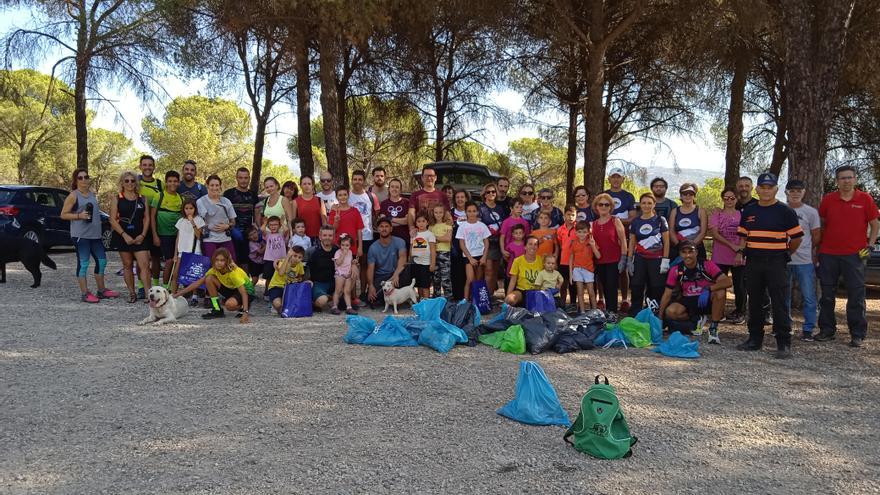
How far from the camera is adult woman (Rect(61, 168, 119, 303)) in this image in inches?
311

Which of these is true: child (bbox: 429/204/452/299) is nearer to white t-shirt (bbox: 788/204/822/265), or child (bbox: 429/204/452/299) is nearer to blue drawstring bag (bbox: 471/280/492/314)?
blue drawstring bag (bbox: 471/280/492/314)

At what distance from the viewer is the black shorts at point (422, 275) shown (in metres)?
8.30

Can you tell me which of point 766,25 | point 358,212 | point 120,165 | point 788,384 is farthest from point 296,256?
point 120,165

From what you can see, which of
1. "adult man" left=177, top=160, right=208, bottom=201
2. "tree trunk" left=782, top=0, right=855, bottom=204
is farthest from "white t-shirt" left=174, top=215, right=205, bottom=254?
"tree trunk" left=782, top=0, right=855, bottom=204

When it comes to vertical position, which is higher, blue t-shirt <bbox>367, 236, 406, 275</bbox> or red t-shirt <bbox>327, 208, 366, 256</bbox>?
red t-shirt <bbox>327, 208, 366, 256</bbox>

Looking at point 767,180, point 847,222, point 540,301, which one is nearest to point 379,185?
point 540,301

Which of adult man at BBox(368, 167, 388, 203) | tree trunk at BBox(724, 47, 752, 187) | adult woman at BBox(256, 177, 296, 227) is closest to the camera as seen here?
adult woman at BBox(256, 177, 296, 227)

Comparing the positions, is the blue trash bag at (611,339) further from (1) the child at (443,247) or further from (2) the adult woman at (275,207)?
(2) the adult woman at (275,207)

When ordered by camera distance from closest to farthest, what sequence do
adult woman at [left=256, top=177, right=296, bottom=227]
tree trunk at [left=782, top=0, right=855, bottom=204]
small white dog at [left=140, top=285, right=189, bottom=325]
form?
small white dog at [left=140, top=285, right=189, bottom=325]
tree trunk at [left=782, top=0, right=855, bottom=204]
adult woman at [left=256, top=177, right=296, bottom=227]

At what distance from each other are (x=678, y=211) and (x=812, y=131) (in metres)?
2.29

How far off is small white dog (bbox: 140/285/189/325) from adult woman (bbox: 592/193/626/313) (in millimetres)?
5052

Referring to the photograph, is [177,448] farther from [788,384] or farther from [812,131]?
[812,131]

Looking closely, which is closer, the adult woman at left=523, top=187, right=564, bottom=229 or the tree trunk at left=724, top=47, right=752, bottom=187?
the adult woman at left=523, top=187, right=564, bottom=229

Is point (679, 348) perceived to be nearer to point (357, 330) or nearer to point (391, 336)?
point (391, 336)
